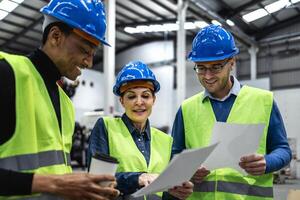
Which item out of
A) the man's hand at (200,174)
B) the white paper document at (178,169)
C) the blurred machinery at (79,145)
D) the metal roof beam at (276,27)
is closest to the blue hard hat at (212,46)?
the man's hand at (200,174)

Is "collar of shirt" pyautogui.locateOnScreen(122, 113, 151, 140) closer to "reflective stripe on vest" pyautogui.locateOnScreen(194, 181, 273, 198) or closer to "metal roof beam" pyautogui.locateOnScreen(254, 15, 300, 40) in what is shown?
"reflective stripe on vest" pyautogui.locateOnScreen(194, 181, 273, 198)

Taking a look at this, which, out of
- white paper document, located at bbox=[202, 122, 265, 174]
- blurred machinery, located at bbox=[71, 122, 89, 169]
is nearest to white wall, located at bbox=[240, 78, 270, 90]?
blurred machinery, located at bbox=[71, 122, 89, 169]

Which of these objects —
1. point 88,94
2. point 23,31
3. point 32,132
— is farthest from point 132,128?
point 88,94

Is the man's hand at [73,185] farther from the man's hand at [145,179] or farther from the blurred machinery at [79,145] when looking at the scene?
the blurred machinery at [79,145]

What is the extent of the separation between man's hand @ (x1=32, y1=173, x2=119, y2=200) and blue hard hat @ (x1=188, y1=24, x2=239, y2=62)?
3.65 ft

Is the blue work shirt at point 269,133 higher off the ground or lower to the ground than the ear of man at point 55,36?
lower

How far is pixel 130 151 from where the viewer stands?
2158mm

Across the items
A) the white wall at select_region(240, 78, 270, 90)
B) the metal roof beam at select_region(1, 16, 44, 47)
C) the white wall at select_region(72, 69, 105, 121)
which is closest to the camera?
the metal roof beam at select_region(1, 16, 44, 47)

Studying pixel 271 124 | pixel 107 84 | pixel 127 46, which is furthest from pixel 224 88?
pixel 127 46

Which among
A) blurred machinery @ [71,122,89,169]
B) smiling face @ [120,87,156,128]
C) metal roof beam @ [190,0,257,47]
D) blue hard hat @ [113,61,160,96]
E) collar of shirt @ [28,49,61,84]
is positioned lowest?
blurred machinery @ [71,122,89,169]

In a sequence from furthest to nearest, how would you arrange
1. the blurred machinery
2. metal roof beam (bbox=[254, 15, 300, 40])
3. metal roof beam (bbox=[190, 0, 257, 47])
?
metal roof beam (bbox=[254, 15, 300, 40]), the blurred machinery, metal roof beam (bbox=[190, 0, 257, 47])

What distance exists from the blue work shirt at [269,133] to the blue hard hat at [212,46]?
20 cm

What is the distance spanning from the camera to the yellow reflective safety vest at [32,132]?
1.33 m

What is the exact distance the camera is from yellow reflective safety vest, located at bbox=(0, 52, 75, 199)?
1334mm
